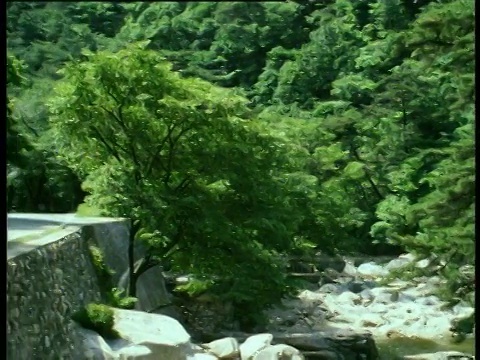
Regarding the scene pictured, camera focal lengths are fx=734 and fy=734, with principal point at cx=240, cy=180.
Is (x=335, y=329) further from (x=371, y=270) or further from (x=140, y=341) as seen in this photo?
(x=140, y=341)

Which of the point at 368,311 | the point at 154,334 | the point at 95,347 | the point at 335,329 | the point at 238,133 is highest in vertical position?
the point at 238,133

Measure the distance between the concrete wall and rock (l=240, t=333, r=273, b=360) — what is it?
4.10 ft

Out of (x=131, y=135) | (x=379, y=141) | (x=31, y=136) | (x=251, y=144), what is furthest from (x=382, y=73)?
(x=31, y=136)

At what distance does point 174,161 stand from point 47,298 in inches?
71.7

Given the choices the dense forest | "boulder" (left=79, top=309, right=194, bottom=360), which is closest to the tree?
the dense forest

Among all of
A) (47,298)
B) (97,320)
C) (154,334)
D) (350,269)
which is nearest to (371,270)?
(350,269)

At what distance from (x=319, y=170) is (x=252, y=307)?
1170 millimetres

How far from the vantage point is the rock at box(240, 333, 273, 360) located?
5270 mm

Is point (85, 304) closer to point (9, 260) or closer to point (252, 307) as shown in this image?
point (9, 260)

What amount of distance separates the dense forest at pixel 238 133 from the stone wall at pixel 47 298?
2.35 ft

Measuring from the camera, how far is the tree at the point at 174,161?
509 cm

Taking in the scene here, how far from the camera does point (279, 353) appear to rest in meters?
5.37

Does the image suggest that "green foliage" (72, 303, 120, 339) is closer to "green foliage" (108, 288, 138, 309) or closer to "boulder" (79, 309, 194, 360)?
"boulder" (79, 309, 194, 360)

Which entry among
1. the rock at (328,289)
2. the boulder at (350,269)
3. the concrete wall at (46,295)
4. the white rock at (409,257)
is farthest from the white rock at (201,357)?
the rock at (328,289)
